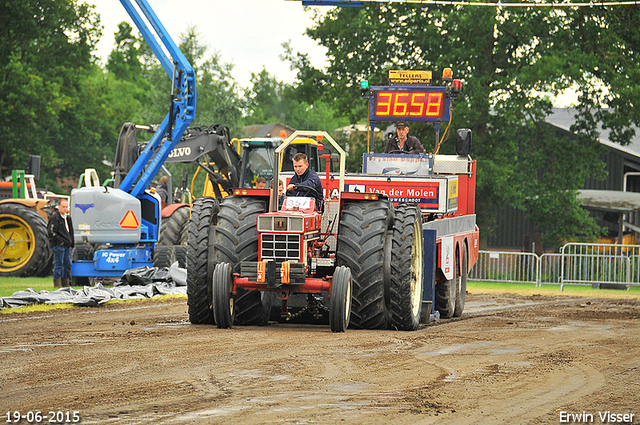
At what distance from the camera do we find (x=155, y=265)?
18.7 m

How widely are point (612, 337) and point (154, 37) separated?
11.5 meters

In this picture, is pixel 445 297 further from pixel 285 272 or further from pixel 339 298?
pixel 285 272

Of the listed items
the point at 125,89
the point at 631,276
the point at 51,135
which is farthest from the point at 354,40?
the point at 125,89

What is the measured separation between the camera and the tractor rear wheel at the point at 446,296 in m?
14.1

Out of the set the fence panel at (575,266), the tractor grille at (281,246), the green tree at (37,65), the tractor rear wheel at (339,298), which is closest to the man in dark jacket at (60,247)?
the tractor grille at (281,246)

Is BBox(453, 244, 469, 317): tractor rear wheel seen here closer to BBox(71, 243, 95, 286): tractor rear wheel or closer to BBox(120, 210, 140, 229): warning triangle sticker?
BBox(120, 210, 140, 229): warning triangle sticker

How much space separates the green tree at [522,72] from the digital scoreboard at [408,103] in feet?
47.6

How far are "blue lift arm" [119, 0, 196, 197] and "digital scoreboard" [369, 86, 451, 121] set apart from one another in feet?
13.8

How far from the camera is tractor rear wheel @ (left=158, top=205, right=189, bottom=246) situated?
67.4ft

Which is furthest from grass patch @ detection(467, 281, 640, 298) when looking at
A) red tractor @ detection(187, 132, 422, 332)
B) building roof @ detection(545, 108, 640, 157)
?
red tractor @ detection(187, 132, 422, 332)

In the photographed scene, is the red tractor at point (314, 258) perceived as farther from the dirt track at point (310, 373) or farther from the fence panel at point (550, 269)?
the fence panel at point (550, 269)

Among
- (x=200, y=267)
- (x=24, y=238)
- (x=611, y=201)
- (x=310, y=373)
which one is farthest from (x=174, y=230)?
(x=611, y=201)

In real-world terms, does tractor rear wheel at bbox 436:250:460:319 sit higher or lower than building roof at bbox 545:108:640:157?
lower

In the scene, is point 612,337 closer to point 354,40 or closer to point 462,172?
point 462,172
